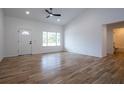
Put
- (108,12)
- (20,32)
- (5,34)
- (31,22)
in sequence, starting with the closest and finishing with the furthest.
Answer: (108,12)
(5,34)
(20,32)
(31,22)

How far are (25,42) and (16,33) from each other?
3.05 feet

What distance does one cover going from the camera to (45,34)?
938 centimetres

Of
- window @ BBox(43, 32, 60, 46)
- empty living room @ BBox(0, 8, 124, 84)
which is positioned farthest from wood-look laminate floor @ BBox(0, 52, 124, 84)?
window @ BBox(43, 32, 60, 46)

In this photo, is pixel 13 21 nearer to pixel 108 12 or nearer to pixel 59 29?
pixel 59 29

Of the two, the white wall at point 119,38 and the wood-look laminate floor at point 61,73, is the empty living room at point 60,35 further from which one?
the wood-look laminate floor at point 61,73

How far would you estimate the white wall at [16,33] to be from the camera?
7051 millimetres

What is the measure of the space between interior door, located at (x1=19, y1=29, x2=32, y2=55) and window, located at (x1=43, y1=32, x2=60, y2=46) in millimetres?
1456

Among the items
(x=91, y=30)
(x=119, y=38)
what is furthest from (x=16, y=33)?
(x=119, y=38)

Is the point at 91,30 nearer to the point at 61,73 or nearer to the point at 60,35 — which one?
the point at 60,35

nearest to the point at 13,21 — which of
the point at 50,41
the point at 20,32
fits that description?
the point at 20,32

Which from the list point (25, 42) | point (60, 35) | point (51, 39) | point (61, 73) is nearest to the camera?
point (61, 73)

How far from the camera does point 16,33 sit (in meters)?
7.48

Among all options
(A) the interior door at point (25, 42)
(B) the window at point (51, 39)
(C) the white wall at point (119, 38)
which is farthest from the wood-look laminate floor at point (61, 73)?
(C) the white wall at point (119, 38)
